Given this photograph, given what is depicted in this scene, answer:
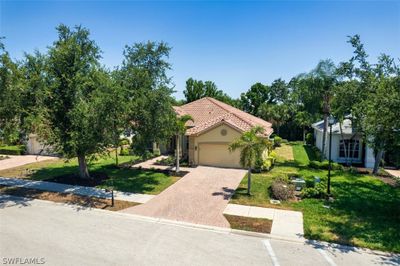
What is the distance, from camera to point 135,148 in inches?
657

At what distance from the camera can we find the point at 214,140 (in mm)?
21656

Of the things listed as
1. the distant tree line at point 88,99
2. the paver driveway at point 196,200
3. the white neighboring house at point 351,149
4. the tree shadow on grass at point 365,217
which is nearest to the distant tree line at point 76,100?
the distant tree line at point 88,99

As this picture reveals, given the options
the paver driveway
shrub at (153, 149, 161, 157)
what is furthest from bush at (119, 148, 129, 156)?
the paver driveway

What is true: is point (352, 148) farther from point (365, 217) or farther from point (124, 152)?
point (124, 152)

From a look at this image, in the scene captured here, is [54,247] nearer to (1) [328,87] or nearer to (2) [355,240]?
(2) [355,240]

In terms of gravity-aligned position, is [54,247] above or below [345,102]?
below

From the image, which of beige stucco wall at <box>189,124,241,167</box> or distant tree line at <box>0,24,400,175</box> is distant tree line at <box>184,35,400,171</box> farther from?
beige stucco wall at <box>189,124,241,167</box>

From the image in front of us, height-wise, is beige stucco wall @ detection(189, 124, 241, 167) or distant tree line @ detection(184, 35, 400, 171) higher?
distant tree line @ detection(184, 35, 400, 171)

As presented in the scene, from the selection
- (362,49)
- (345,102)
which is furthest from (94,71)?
(362,49)

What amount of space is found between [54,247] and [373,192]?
53.3 ft

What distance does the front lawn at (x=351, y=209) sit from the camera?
991 centimetres

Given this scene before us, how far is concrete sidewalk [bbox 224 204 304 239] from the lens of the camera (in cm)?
1021

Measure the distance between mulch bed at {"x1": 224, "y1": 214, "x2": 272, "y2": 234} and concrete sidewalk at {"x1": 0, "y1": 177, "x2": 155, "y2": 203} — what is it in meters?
4.76

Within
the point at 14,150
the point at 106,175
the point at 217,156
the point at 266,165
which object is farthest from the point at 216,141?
the point at 14,150
